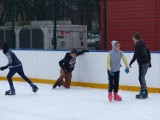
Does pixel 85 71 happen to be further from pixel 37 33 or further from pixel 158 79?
pixel 37 33

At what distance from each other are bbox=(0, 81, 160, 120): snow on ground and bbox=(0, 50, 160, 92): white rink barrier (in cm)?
42

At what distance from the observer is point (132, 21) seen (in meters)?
17.4

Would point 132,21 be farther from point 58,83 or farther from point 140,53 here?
point 140,53

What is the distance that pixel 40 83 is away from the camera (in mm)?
13797

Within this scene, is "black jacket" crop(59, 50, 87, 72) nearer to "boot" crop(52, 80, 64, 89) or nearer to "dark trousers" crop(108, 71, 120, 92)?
"boot" crop(52, 80, 64, 89)

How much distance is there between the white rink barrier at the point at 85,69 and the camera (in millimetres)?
11133

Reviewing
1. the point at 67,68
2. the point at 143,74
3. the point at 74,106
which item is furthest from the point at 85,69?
the point at 74,106

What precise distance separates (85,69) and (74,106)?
11.2 ft

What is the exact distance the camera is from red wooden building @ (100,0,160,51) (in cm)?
1678

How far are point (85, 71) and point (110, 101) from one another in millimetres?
3009

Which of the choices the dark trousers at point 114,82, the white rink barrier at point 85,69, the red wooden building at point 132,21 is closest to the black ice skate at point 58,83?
the white rink barrier at point 85,69

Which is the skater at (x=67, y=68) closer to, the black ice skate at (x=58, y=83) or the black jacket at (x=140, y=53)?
the black ice skate at (x=58, y=83)

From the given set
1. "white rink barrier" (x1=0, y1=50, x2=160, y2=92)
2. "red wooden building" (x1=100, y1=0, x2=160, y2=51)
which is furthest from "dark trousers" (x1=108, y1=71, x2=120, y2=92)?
"red wooden building" (x1=100, y1=0, x2=160, y2=51)

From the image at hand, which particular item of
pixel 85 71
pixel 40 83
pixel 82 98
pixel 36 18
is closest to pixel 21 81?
pixel 40 83
